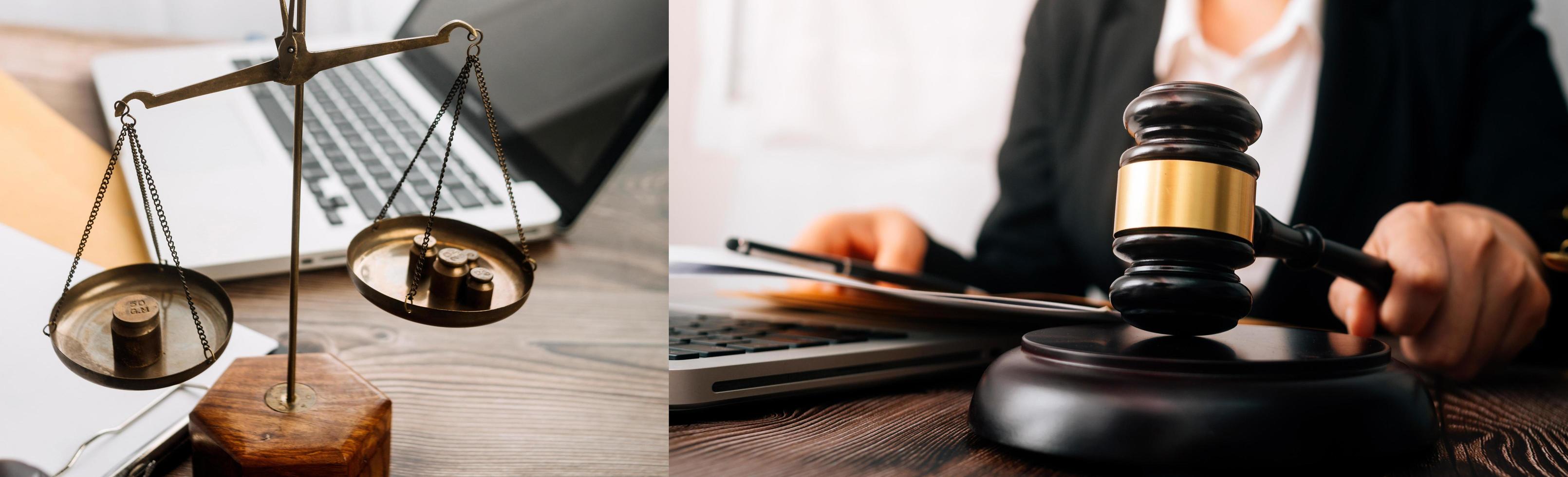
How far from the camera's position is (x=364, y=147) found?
66 cm

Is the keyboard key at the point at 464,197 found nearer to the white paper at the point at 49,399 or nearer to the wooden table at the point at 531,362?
the wooden table at the point at 531,362

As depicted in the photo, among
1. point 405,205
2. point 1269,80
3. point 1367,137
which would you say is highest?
point 1269,80

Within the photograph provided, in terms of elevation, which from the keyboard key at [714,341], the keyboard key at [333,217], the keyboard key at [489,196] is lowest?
the keyboard key at [714,341]

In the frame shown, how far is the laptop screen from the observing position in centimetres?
65

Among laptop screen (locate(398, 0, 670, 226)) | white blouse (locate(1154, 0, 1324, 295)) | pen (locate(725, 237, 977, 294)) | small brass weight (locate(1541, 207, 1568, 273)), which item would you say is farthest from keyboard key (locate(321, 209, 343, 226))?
white blouse (locate(1154, 0, 1324, 295))

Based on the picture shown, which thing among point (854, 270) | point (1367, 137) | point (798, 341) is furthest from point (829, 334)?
point (1367, 137)

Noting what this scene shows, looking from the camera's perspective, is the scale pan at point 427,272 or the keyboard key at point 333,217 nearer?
the scale pan at point 427,272

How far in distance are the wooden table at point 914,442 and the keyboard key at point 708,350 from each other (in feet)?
0.07

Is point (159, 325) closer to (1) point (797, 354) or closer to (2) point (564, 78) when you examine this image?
(1) point (797, 354)

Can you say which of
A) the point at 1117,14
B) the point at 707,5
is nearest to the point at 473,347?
the point at 1117,14

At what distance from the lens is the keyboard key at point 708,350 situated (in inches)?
12.9

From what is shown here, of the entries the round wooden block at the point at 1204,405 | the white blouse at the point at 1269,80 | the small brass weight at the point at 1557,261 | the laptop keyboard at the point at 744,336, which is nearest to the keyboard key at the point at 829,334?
the laptop keyboard at the point at 744,336

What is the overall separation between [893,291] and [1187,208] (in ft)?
0.40

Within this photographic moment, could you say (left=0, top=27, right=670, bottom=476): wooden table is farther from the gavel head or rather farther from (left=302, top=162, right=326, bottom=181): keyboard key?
the gavel head
